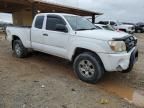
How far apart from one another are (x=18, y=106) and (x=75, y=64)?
2.38 m

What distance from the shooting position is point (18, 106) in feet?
15.7

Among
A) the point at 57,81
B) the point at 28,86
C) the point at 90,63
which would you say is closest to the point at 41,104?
the point at 28,86

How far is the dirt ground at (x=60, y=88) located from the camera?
5035mm

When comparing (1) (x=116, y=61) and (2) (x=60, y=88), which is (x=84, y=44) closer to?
(1) (x=116, y=61)

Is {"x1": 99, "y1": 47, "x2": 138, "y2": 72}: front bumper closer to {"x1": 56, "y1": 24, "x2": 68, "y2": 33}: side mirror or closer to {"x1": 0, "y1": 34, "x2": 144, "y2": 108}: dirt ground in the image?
{"x1": 0, "y1": 34, "x2": 144, "y2": 108}: dirt ground

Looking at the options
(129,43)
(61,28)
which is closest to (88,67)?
(129,43)

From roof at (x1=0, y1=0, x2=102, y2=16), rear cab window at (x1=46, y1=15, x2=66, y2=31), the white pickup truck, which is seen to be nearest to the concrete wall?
roof at (x1=0, y1=0, x2=102, y2=16)

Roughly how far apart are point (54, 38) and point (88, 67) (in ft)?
5.38

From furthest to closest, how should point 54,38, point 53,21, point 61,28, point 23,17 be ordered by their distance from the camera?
point 23,17 < point 53,21 < point 54,38 < point 61,28

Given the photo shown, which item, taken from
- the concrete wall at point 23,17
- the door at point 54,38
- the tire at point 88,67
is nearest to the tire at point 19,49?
the door at point 54,38

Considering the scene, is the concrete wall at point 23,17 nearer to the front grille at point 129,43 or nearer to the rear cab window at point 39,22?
the rear cab window at point 39,22

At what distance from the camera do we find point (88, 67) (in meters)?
6.39

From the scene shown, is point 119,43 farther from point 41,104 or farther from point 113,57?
point 41,104

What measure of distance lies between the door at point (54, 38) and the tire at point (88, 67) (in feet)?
2.27
